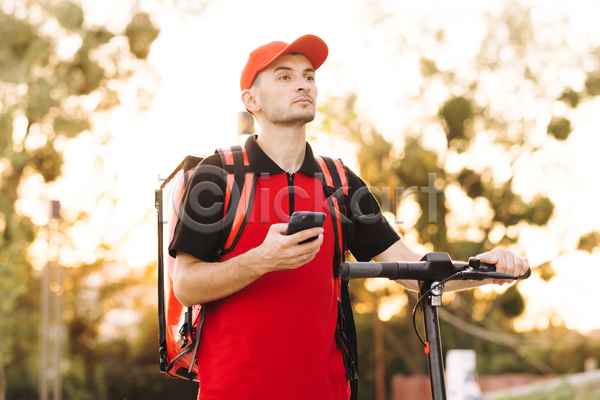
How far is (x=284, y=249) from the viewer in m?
1.55

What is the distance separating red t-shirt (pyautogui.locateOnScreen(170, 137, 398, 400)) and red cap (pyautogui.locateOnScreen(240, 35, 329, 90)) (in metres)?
0.42

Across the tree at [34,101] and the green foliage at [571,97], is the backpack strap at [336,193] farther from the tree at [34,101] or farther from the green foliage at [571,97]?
the green foliage at [571,97]

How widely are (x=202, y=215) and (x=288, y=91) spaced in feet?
1.89

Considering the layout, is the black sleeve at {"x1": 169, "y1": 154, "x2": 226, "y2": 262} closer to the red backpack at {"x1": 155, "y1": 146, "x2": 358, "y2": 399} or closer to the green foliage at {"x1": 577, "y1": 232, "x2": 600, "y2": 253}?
the red backpack at {"x1": 155, "y1": 146, "x2": 358, "y2": 399}

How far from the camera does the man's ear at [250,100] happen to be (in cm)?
221

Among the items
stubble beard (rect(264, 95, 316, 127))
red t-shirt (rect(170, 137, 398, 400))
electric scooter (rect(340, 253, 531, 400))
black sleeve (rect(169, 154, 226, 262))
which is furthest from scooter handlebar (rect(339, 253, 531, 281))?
stubble beard (rect(264, 95, 316, 127))

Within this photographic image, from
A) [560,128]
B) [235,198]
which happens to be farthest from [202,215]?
[560,128]

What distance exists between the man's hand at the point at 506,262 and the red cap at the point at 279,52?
979mm

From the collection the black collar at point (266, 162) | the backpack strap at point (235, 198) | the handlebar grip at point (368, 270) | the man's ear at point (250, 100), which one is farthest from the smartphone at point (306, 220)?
the man's ear at point (250, 100)

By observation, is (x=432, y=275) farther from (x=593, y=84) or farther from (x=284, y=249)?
(x=593, y=84)

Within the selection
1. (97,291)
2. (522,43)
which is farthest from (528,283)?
(97,291)

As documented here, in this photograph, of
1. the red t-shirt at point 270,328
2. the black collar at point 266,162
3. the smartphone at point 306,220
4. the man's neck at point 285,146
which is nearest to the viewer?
the smartphone at point 306,220

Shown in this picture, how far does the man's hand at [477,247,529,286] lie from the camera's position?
1.67 meters

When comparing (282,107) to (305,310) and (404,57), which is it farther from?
(404,57)
